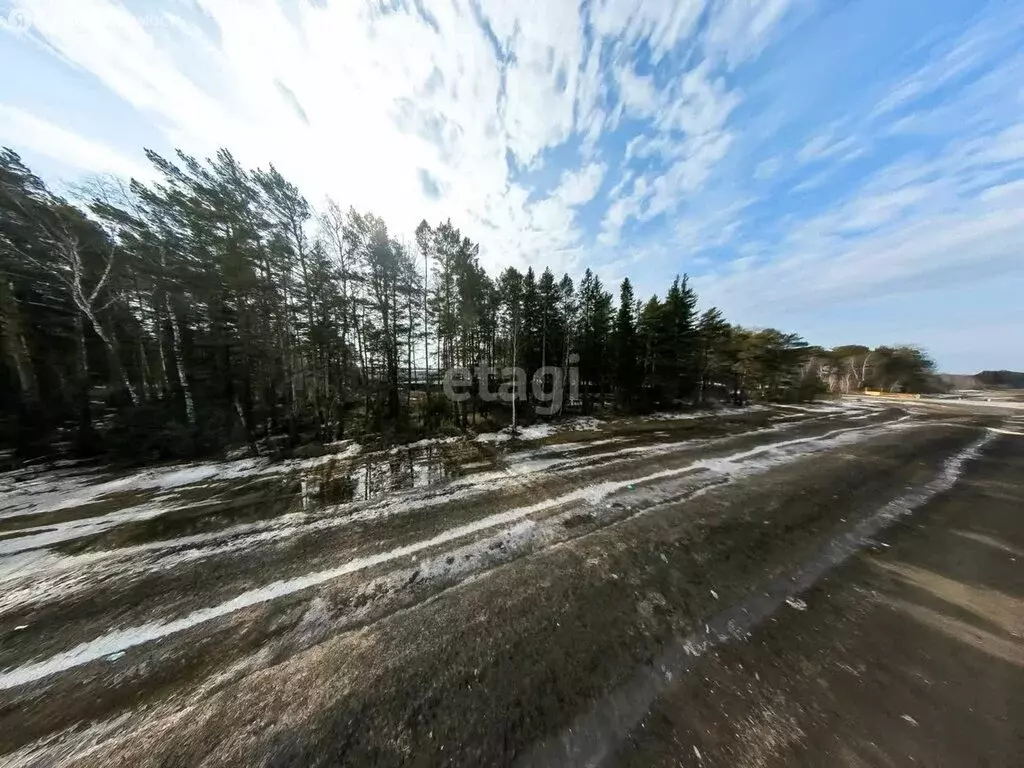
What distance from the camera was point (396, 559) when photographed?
3420 mm

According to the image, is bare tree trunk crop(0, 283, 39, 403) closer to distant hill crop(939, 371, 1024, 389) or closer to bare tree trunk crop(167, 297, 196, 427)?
bare tree trunk crop(167, 297, 196, 427)

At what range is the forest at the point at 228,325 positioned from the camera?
9.32 m

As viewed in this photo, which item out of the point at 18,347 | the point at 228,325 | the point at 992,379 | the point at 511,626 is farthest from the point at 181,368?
the point at 992,379

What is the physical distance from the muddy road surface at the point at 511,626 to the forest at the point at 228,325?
5651 millimetres

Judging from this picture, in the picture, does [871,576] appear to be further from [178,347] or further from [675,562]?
[178,347]

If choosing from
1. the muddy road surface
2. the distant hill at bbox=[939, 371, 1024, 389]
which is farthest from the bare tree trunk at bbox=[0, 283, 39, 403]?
the distant hill at bbox=[939, 371, 1024, 389]

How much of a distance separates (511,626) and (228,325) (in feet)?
49.7

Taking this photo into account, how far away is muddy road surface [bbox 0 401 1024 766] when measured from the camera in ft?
5.87

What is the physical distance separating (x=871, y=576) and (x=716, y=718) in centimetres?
298

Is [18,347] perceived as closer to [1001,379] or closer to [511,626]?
[511,626]

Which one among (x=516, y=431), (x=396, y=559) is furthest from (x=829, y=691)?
(x=516, y=431)

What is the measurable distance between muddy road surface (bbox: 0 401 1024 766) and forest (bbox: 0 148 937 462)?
5.65 metres

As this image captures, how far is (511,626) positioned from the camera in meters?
2.56

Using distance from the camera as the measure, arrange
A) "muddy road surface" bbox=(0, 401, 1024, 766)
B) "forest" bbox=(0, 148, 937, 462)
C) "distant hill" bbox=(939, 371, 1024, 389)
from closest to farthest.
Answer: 1. "muddy road surface" bbox=(0, 401, 1024, 766)
2. "forest" bbox=(0, 148, 937, 462)
3. "distant hill" bbox=(939, 371, 1024, 389)
